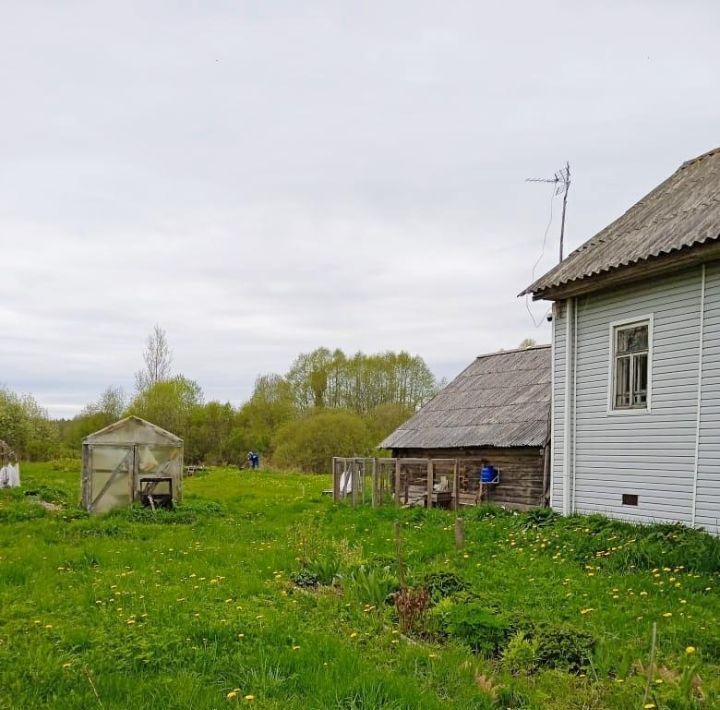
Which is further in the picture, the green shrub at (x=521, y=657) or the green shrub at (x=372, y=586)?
the green shrub at (x=372, y=586)

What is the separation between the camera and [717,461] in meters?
10.3

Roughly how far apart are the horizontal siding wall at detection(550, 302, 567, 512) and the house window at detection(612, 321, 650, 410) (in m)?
1.24

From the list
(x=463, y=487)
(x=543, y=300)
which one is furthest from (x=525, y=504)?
(x=543, y=300)

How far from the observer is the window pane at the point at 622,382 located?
12188 mm

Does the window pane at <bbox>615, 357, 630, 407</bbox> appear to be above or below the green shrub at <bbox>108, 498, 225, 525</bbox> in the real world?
above

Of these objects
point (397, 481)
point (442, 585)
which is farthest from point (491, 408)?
point (442, 585)

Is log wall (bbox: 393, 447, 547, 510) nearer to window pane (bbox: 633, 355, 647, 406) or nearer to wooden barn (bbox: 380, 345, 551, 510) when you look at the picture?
wooden barn (bbox: 380, 345, 551, 510)

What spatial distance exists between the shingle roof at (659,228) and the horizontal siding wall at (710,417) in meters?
0.72

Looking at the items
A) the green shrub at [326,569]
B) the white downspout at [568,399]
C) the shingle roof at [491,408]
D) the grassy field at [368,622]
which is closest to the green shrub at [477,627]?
the grassy field at [368,622]

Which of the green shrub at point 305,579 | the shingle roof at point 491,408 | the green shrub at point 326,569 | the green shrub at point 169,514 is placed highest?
the shingle roof at point 491,408

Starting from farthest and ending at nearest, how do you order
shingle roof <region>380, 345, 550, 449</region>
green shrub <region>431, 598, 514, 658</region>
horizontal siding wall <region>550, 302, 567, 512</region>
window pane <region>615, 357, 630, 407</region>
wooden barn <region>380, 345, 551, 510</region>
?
shingle roof <region>380, 345, 550, 449</region>
wooden barn <region>380, 345, 551, 510</region>
horizontal siding wall <region>550, 302, 567, 512</region>
window pane <region>615, 357, 630, 407</region>
green shrub <region>431, 598, 514, 658</region>

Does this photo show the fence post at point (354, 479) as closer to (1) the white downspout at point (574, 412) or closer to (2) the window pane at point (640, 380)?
(1) the white downspout at point (574, 412)

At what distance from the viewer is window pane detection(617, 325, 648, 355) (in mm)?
11938

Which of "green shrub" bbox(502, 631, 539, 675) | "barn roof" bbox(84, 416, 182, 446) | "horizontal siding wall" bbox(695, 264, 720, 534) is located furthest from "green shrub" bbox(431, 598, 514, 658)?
"barn roof" bbox(84, 416, 182, 446)
